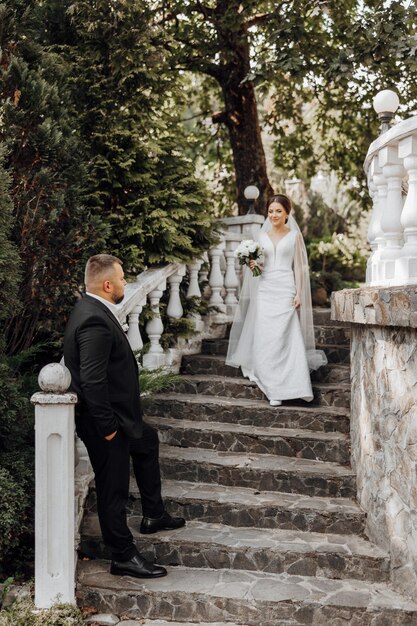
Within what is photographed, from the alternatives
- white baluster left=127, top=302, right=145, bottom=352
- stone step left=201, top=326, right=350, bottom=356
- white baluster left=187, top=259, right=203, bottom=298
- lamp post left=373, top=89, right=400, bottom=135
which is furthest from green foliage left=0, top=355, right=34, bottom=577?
stone step left=201, top=326, right=350, bottom=356

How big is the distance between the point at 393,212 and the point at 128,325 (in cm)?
304

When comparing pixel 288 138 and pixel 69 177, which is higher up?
pixel 288 138

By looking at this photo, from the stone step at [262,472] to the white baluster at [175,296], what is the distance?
1874mm

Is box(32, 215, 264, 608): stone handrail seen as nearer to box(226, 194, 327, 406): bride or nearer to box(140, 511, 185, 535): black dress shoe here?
box(140, 511, 185, 535): black dress shoe

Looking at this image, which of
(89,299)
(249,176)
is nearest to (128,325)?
(89,299)

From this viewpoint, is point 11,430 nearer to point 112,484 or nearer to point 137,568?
point 112,484

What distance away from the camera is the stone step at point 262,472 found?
5.46 meters

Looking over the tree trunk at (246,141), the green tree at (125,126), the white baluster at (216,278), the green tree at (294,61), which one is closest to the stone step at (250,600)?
the green tree at (125,126)

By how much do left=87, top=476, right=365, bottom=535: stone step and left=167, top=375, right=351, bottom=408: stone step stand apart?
123cm

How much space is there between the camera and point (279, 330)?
657 centimetres

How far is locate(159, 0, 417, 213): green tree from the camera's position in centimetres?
820

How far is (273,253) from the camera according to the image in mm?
6836

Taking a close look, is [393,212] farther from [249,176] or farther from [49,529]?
[249,176]

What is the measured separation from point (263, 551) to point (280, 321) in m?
2.42
